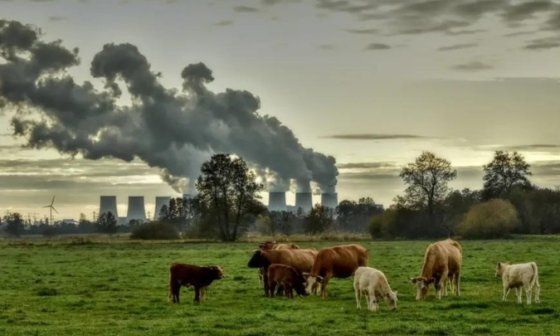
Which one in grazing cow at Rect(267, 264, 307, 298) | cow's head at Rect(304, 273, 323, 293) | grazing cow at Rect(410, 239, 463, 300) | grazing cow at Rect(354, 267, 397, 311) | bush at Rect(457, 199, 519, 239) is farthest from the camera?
bush at Rect(457, 199, 519, 239)

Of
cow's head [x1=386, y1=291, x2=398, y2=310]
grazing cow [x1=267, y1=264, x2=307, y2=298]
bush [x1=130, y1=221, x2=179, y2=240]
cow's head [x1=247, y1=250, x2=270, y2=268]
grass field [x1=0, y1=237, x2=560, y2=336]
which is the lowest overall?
grass field [x1=0, y1=237, x2=560, y2=336]

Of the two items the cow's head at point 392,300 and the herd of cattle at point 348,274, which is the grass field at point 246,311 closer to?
the herd of cattle at point 348,274

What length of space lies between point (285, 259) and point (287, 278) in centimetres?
319

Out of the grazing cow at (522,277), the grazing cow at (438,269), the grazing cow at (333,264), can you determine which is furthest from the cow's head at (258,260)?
the grazing cow at (522,277)

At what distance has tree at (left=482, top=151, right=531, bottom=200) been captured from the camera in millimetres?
116000

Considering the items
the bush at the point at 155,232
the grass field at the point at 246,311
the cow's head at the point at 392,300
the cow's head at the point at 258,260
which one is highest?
the bush at the point at 155,232

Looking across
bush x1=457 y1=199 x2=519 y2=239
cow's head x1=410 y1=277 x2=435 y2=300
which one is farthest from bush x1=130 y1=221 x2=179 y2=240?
cow's head x1=410 y1=277 x2=435 y2=300

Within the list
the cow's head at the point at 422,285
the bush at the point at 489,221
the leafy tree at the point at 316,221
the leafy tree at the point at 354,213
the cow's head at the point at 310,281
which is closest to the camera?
the cow's head at the point at 422,285

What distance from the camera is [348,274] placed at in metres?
28.9

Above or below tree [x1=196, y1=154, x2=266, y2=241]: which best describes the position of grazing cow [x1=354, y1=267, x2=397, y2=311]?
below

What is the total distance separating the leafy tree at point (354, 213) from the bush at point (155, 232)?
282ft

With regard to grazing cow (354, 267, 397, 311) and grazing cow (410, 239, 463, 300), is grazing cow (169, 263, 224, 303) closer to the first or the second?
grazing cow (354, 267, 397, 311)

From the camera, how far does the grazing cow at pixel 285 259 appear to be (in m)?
29.2

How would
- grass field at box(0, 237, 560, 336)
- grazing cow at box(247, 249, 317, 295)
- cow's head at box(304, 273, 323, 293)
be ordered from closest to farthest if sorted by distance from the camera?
grass field at box(0, 237, 560, 336) → cow's head at box(304, 273, 323, 293) → grazing cow at box(247, 249, 317, 295)
